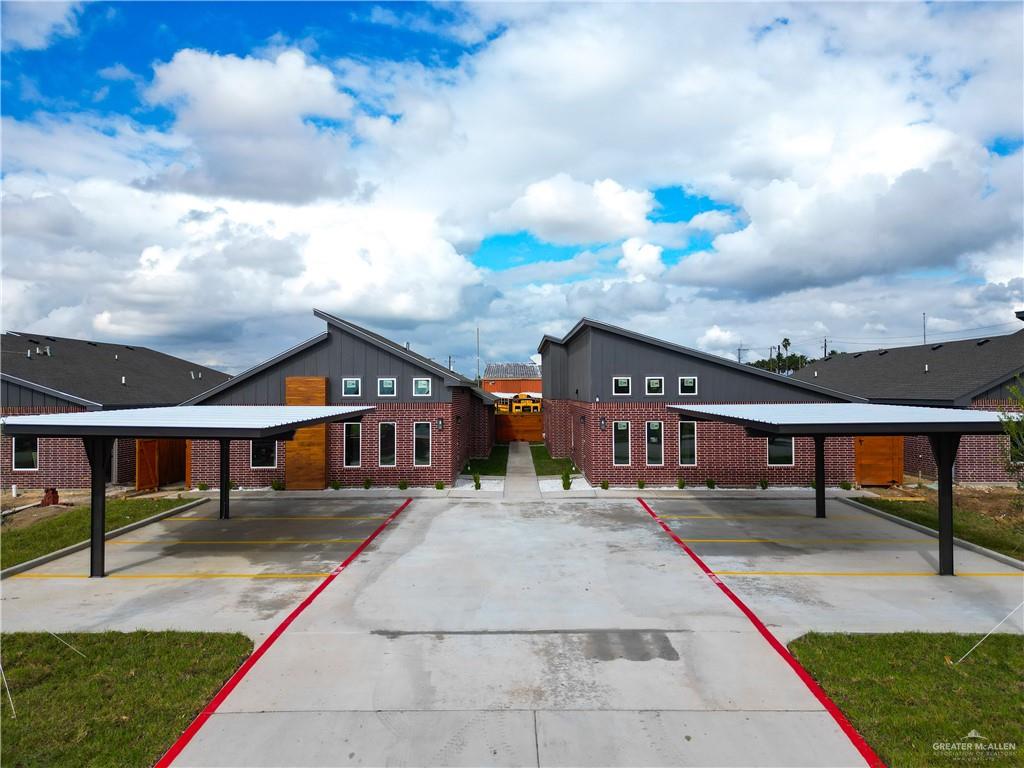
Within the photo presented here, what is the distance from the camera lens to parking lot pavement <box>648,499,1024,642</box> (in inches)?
385

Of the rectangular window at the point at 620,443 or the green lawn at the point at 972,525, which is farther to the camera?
the rectangular window at the point at 620,443

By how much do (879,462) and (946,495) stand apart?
39.4 ft

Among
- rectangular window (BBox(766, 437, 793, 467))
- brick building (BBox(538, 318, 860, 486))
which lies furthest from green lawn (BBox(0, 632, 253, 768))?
rectangular window (BBox(766, 437, 793, 467))

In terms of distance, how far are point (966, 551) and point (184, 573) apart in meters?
17.1

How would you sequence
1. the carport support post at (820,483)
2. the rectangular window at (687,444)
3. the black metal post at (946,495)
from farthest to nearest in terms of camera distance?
1. the rectangular window at (687,444)
2. the carport support post at (820,483)
3. the black metal post at (946,495)

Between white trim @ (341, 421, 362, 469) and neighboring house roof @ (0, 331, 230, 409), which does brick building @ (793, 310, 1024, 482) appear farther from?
neighboring house roof @ (0, 331, 230, 409)

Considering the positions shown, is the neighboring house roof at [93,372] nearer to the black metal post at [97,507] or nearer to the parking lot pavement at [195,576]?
the parking lot pavement at [195,576]

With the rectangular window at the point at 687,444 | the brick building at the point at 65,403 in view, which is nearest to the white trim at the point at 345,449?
the brick building at the point at 65,403

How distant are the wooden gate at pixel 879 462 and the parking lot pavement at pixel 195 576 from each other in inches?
696

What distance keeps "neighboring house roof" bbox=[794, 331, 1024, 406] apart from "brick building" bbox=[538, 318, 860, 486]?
587 cm

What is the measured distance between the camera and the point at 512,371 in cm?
8994

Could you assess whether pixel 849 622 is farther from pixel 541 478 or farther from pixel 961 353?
pixel 961 353

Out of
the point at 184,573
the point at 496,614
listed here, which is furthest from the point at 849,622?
the point at 184,573

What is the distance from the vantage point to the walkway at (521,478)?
71.3 feet
